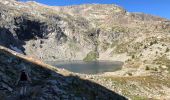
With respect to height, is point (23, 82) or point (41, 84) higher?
point (23, 82)

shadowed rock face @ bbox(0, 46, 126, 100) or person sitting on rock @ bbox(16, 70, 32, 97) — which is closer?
shadowed rock face @ bbox(0, 46, 126, 100)

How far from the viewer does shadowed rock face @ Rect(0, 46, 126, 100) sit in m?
37.5

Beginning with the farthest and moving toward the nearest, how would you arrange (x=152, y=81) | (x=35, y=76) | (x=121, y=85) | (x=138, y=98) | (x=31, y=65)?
(x=152, y=81), (x=121, y=85), (x=138, y=98), (x=31, y=65), (x=35, y=76)

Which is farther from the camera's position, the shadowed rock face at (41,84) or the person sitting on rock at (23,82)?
the person sitting on rock at (23,82)

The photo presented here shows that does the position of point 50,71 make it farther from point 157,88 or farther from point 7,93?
point 157,88

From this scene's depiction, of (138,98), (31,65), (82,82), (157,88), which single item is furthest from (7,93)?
(157,88)

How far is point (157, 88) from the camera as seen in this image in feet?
235

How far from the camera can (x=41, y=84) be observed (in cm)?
3984

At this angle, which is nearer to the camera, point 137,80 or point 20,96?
point 20,96

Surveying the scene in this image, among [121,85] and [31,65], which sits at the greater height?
[31,65]

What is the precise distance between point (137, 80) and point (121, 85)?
450 inches

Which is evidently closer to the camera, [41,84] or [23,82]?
[23,82]

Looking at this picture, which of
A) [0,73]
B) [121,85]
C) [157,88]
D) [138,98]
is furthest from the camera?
[157,88]

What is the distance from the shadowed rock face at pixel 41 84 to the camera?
123 feet
